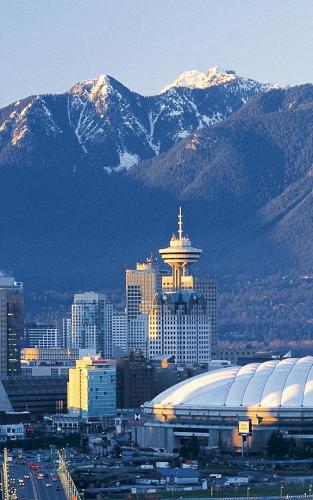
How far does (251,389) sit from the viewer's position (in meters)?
152

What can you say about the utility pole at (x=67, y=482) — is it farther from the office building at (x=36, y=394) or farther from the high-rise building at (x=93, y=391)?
the office building at (x=36, y=394)

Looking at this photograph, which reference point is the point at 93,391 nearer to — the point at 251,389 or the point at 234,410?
the point at 251,389

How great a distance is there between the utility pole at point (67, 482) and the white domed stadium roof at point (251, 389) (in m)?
15.9

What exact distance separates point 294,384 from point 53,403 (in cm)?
3744

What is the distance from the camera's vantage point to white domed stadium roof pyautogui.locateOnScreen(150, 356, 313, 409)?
14950 centimetres

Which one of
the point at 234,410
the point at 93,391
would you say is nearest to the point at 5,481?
the point at 234,410

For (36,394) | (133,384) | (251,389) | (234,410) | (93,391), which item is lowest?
(234,410)

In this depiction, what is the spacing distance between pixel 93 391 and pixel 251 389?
26529 millimetres

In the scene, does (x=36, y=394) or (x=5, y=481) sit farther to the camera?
(x=36, y=394)

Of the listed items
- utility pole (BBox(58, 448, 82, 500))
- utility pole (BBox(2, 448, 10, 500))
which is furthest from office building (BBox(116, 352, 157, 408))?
utility pole (BBox(2, 448, 10, 500))

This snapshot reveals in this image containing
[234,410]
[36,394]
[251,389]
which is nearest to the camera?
[234,410]

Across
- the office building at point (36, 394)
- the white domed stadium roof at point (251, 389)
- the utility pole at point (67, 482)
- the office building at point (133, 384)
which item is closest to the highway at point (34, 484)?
the utility pole at point (67, 482)

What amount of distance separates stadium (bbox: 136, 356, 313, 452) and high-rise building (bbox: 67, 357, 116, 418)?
20043 mm

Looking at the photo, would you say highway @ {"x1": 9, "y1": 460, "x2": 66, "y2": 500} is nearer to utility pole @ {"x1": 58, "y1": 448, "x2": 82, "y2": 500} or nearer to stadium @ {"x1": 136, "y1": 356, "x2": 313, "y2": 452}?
utility pole @ {"x1": 58, "y1": 448, "x2": 82, "y2": 500}
